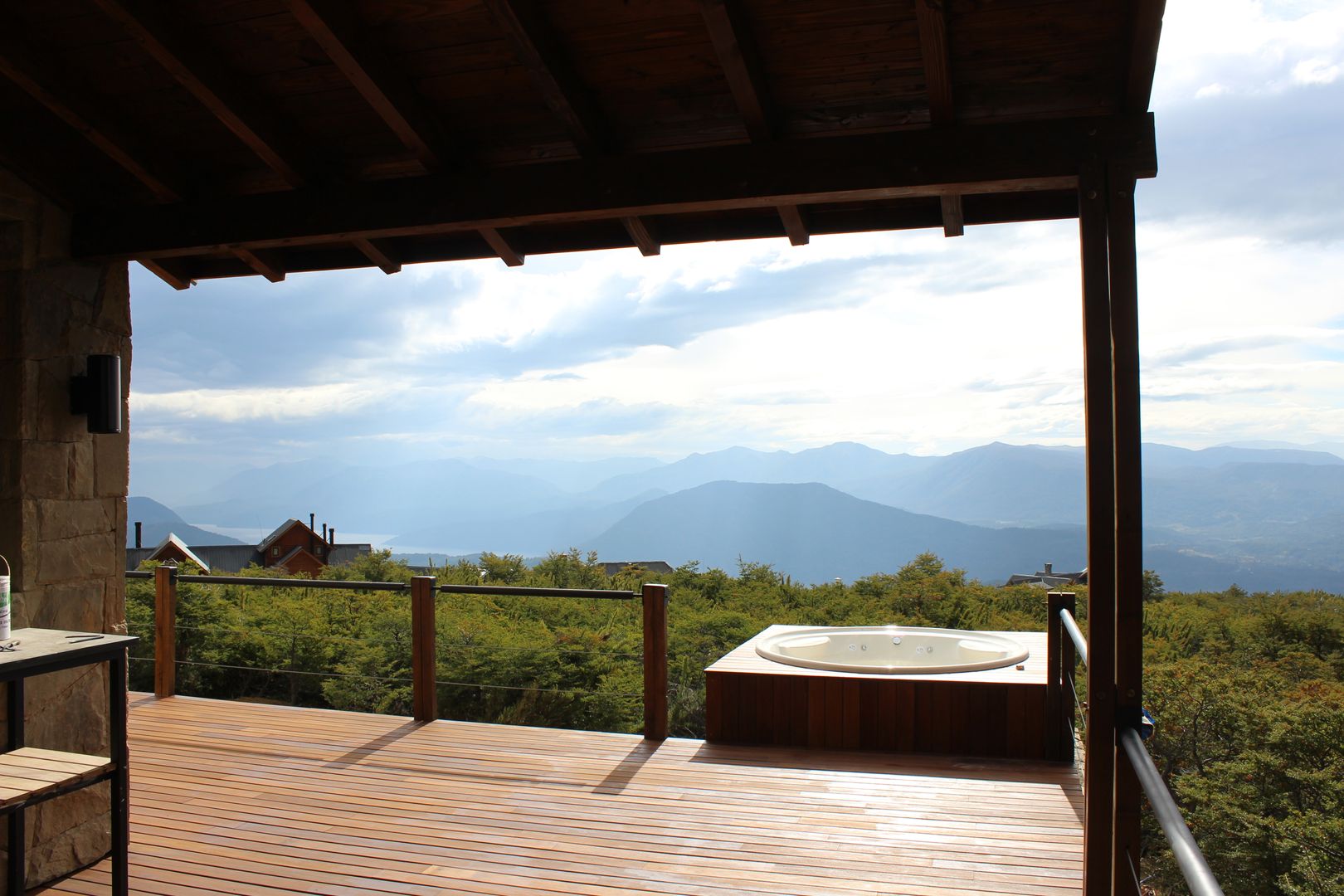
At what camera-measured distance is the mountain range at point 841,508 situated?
47938 millimetres

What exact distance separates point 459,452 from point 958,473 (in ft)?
216

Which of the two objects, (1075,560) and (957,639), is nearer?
(957,639)

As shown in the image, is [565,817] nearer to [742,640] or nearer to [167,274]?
[167,274]

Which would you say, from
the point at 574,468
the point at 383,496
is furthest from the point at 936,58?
the point at 383,496

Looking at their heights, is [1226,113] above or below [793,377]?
below

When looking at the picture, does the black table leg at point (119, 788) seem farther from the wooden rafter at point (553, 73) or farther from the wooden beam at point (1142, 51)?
the wooden beam at point (1142, 51)

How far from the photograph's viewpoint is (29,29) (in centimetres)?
264

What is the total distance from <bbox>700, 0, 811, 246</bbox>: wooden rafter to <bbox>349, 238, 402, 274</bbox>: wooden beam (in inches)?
56.6

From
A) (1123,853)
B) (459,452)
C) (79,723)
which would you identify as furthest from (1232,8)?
(459,452)

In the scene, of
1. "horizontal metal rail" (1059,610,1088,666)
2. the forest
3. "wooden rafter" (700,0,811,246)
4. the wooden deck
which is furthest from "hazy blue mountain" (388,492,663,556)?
"wooden rafter" (700,0,811,246)

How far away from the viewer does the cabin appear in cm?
225

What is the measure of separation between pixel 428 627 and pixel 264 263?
2.15m

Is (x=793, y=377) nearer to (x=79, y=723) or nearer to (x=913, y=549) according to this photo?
(x=913, y=549)

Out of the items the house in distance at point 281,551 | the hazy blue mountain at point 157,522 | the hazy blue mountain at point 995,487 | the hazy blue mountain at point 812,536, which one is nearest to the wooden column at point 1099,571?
the house in distance at point 281,551
